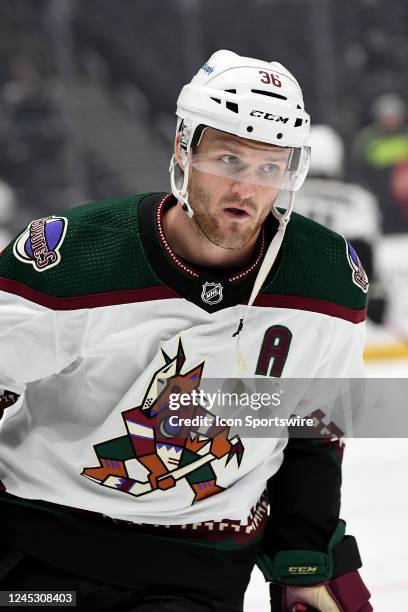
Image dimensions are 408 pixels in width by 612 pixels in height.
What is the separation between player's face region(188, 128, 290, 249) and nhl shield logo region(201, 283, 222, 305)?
0.23 feet

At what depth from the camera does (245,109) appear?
149 cm

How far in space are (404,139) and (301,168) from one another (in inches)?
151

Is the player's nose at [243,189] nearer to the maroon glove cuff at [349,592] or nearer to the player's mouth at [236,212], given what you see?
the player's mouth at [236,212]

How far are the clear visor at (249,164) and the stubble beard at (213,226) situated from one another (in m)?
0.03

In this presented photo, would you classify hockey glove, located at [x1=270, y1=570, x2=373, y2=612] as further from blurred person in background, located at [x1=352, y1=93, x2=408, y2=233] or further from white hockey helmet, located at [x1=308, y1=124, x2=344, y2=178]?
blurred person in background, located at [x1=352, y1=93, x2=408, y2=233]

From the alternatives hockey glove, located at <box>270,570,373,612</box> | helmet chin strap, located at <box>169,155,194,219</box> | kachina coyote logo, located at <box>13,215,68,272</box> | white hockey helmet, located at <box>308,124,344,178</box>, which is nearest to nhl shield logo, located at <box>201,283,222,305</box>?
helmet chin strap, located at <box>169,155,194,219</box>

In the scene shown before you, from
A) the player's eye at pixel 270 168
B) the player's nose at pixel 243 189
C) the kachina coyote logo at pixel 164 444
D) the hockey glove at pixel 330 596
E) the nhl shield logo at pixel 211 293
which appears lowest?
the hockey glove at pixel 330 596

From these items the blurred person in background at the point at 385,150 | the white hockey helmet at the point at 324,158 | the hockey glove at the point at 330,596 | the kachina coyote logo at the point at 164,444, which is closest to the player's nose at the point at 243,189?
the kachina coyote logo at the point at 164,444

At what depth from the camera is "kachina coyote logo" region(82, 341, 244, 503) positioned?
5.14 feet

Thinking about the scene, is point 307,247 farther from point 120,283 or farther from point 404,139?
point 404,139

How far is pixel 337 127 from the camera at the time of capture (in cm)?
522

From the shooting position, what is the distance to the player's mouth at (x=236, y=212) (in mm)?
1495

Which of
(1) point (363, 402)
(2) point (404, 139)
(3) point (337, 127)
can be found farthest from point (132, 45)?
(1) point (363, 402)

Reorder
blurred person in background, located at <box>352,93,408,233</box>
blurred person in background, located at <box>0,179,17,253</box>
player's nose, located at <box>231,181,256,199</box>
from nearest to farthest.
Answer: player's nose, located at <box>231,181,256,199</box> → blurred person in background, located at <box>0,179,17,253</box> → blurred person in background, located at <box>352,93,408,233</box>
